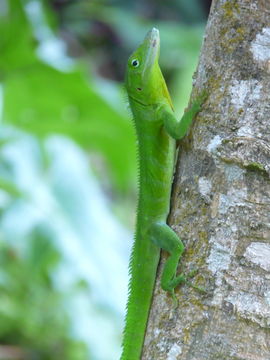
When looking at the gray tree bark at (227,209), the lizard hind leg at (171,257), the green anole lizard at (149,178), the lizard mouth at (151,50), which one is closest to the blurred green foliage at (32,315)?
the green anole lizard at (149,178)

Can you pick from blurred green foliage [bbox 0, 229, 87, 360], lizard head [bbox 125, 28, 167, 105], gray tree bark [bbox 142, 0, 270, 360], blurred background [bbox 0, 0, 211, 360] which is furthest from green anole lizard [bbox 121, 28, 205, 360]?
blurred green foliage [bbox 0, 229, 87, 360]

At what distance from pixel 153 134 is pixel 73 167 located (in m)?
2.03

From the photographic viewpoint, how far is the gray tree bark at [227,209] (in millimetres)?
1896

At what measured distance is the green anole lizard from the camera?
2.40 m

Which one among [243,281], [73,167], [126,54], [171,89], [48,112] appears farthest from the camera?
[126,54]

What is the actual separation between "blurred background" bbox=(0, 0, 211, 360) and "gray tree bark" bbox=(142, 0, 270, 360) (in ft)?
5.38

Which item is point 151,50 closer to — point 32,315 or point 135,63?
point 135,63

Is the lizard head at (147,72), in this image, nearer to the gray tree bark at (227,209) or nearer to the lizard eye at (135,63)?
the lizard eye at (135,63)

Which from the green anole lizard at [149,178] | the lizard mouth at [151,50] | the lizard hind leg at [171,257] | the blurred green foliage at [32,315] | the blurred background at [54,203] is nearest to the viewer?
the lizard hind leg at [171,257]

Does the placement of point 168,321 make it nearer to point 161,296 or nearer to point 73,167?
point 161,296

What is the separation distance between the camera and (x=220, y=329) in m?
1.91

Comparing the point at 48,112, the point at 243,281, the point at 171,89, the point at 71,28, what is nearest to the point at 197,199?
the point at 243,281

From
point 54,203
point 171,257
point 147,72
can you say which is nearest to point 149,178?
point 147,72

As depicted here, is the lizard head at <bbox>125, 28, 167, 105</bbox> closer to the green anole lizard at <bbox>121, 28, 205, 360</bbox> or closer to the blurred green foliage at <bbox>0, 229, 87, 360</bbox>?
the green anole lizard at <bbox>121, 28, 205, 360</bbox>
